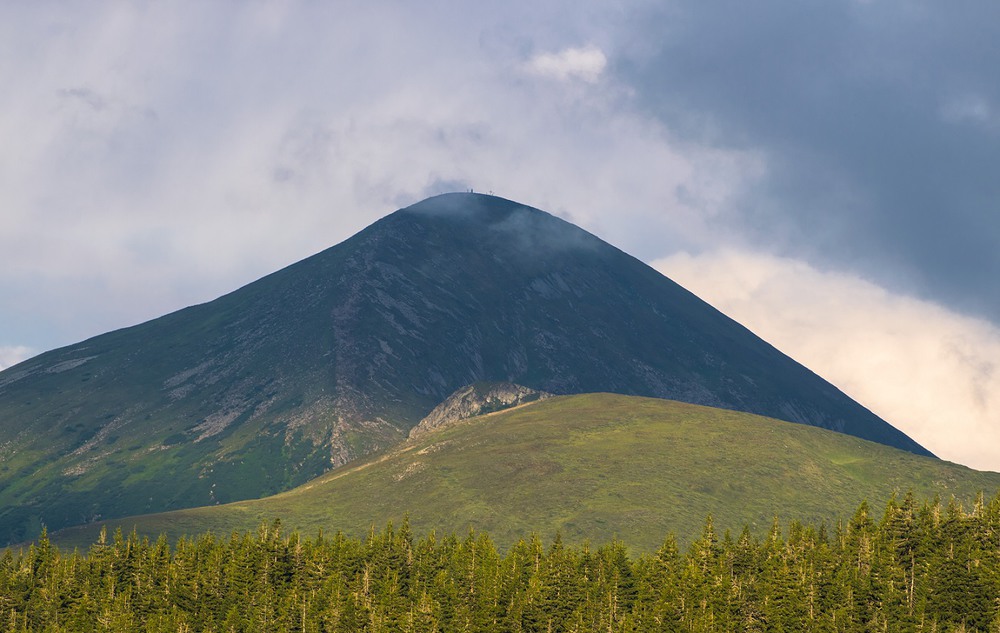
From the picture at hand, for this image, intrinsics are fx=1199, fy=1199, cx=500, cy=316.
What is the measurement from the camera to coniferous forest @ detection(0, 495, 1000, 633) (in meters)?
146

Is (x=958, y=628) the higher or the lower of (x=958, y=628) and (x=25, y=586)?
the lower

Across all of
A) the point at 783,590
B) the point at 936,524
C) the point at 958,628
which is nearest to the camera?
the point at 958,628

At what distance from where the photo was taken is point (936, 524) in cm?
15862

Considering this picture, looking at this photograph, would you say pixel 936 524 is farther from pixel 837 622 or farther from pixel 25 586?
pixel 25 586

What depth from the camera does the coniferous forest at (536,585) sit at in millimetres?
145625

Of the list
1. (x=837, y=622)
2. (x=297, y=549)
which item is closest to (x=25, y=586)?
(x=297, y=549)

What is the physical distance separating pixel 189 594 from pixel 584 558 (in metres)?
59.5

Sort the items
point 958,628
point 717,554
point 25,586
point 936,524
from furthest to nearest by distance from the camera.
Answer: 1. point 25,586
2. point 717,554
3. point 936,524
4. point 958,628

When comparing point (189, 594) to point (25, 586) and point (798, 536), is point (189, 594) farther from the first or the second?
point (798, 536)

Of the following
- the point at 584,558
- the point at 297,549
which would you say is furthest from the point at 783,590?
the point at 297,549

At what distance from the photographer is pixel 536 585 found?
520 feet

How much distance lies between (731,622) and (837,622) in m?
12.5

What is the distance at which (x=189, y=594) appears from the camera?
177125 millimetres

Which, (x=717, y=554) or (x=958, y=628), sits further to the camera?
(x=717, y=554)
